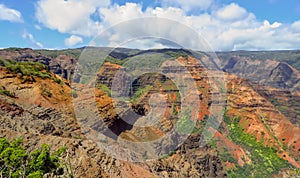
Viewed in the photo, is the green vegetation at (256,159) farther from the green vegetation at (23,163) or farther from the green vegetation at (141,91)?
the green vegetation at (23,163)

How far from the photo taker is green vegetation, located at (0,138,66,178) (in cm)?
1315

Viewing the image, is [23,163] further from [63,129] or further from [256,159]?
[256,159]

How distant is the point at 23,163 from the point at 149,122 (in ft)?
94.5

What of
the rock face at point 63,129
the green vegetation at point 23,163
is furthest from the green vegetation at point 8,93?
the green vegetation at point 23,163

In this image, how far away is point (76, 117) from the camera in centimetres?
3012

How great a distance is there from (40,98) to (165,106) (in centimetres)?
5067

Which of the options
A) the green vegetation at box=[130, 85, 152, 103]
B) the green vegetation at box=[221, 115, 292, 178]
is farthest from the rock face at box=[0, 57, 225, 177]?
the green vegetation at box=[130, 85, 152, 103]

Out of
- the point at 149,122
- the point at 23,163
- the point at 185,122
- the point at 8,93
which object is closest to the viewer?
the point at 23,163

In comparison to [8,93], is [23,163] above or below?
below

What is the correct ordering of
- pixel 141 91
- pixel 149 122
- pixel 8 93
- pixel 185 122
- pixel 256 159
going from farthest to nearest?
pixel 141 91, pixel 185 122, pixel 256 159, pixel 149 122, pixel 8 93

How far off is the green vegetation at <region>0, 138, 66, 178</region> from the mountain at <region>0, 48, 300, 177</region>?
90 centimetres

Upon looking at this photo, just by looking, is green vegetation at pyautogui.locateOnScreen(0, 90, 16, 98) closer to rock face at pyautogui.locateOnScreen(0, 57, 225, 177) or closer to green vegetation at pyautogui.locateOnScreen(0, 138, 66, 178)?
rock face at pyautogui.locateOnScreen(0, 57, 225, 177)

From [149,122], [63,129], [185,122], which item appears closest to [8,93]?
[63,129]

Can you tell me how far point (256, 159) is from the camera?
60344 millimetres
